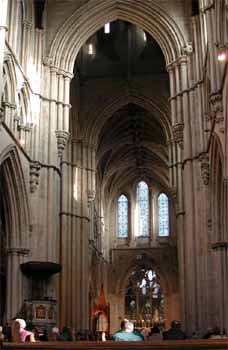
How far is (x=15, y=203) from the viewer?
2170cm

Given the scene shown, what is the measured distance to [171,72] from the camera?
82.9ft

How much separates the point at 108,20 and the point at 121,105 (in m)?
8.66

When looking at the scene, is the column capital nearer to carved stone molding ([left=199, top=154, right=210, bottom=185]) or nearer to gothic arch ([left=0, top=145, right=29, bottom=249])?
carved stone molding ([left=199, top=154, right=210, bottom=185])

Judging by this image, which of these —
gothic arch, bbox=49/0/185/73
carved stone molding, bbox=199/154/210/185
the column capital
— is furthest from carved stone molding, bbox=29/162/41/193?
the column capital

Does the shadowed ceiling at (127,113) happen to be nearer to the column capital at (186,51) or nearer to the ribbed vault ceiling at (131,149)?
the ribbed vault ceiling at (131,149)

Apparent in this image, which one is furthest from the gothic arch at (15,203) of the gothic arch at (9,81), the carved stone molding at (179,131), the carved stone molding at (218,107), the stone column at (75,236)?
the carved stone molding at (218,107)

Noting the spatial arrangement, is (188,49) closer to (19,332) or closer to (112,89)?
(112,89)

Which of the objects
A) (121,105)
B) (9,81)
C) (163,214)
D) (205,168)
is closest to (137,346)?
(205,168)

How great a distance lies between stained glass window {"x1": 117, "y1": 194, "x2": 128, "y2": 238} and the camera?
158 ft

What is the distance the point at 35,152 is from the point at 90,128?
36.1ft

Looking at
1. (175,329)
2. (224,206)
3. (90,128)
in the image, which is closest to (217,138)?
(224,206)

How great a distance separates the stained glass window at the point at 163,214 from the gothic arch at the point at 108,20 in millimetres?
24007

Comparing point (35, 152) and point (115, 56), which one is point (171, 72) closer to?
point (35, 152)

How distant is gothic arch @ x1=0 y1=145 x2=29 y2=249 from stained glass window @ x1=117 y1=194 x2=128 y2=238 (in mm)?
26447
